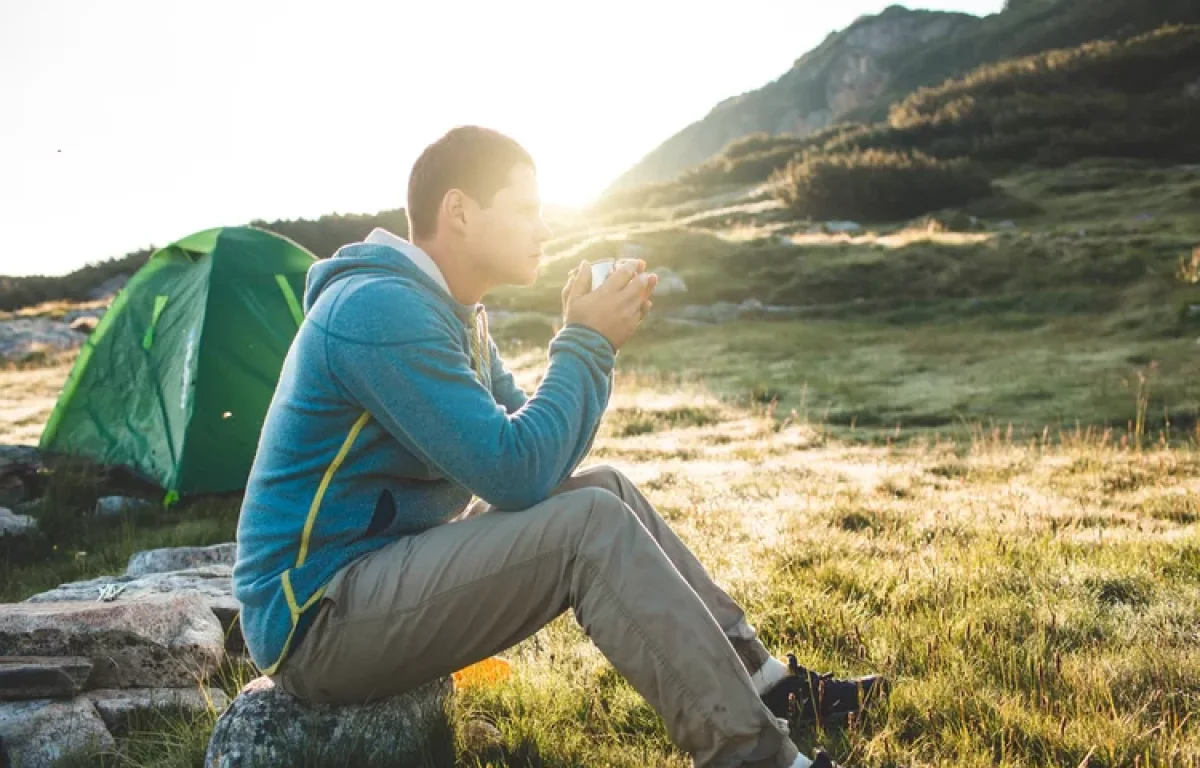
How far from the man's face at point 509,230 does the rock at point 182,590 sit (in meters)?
2.09

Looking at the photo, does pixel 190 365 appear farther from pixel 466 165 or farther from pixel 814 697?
pixel 814 697

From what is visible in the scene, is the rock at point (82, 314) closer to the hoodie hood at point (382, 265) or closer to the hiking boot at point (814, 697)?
the hoodie hood at point (382, 265)

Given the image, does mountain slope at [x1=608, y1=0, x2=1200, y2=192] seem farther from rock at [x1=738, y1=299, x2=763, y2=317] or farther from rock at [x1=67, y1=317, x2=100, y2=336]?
rock at [x1=67, y1=317, x2=100, y2=336]

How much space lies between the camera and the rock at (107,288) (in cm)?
3862

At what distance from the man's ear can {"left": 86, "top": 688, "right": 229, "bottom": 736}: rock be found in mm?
1825

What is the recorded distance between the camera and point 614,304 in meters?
2.61

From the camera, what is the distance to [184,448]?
775cm

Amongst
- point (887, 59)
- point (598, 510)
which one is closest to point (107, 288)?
point (598, 510)

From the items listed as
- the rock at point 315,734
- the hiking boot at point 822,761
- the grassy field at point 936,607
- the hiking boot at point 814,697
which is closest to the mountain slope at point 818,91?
the grassy field at point 936,607

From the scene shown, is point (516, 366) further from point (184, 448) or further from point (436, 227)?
point (436, 227)

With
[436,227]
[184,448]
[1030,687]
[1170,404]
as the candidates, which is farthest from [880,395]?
[436,227]

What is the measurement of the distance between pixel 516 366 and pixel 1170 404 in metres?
10.8

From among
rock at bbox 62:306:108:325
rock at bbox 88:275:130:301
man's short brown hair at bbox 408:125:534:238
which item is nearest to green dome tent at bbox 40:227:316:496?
man's short brown hair at bbox 408:125:534:238

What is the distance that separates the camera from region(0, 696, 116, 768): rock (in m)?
2.77
